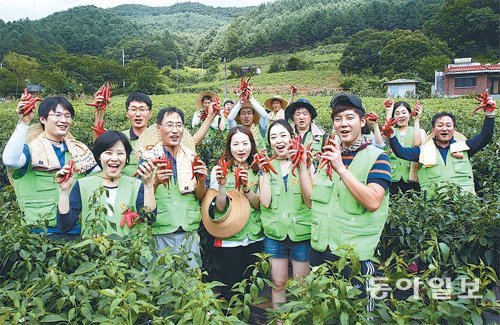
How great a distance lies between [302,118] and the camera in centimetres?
435

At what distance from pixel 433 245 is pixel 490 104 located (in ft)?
8.50

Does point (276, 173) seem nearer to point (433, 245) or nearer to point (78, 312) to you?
point (433, 245)

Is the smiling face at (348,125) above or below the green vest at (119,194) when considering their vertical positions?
above

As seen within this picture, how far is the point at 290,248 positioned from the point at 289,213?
0.29 meters

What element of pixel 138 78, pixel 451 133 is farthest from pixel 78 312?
pixel 138 78

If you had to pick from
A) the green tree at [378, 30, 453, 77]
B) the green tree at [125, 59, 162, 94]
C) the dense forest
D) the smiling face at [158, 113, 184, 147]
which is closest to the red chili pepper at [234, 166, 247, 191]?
the smiling face at [158, 113, 184, 147]

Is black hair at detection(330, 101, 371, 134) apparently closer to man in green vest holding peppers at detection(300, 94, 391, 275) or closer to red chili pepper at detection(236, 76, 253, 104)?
man in green vest holding peppers at detection(300, 94, 391, 275)

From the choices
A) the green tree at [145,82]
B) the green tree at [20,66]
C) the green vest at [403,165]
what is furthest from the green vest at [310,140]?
the green tree at [20,66]

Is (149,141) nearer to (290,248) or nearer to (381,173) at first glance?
(290,248)

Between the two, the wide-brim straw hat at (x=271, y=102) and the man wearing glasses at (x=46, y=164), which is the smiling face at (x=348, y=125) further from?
the wide-brim straw hat at (x=271, y=102)

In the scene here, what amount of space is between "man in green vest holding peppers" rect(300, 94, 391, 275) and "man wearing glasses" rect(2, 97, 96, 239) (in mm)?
1733

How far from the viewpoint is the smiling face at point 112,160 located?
9.85 ft

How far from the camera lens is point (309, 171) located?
3.12m

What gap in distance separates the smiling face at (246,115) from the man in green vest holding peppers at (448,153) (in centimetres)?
157
